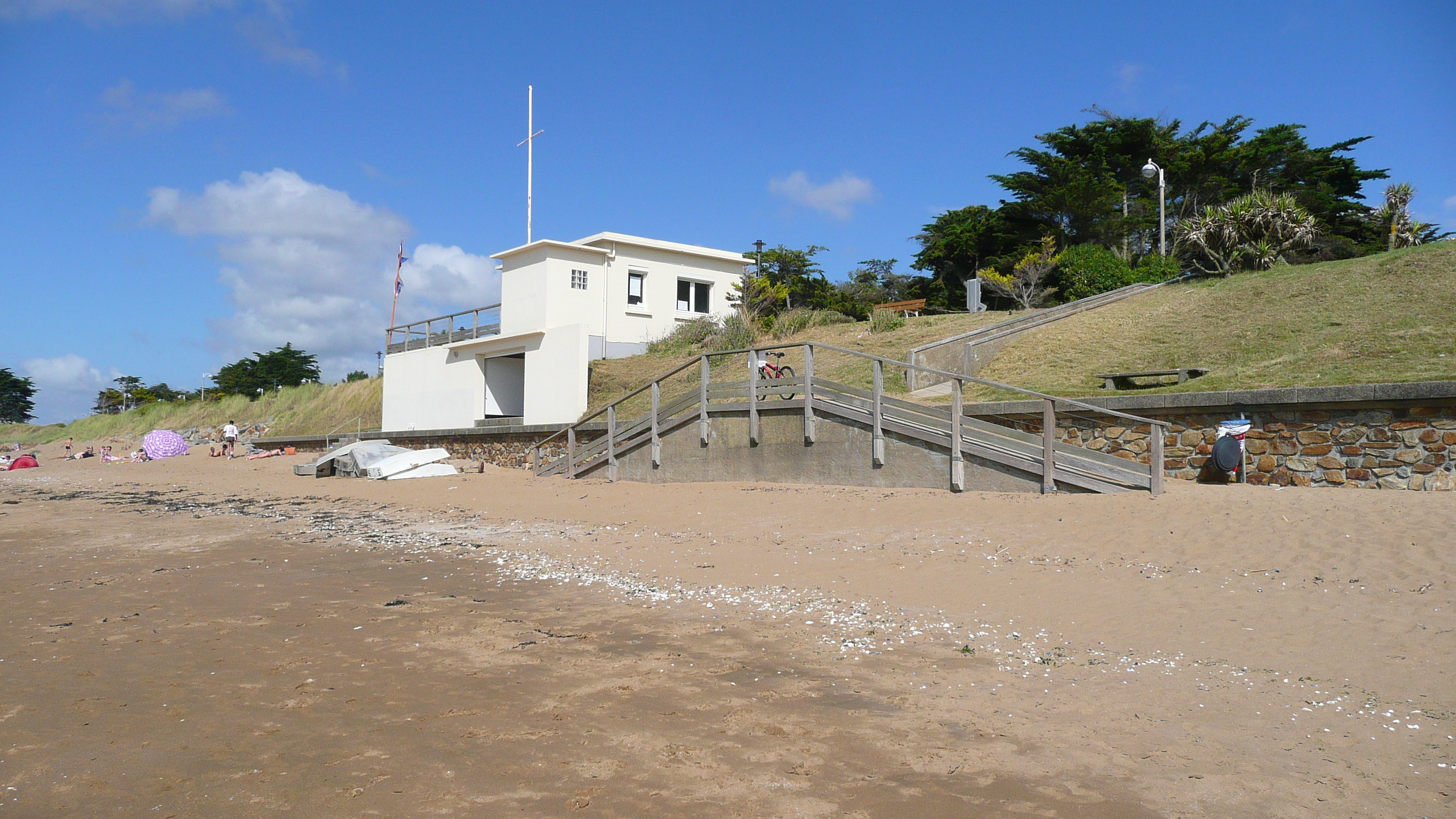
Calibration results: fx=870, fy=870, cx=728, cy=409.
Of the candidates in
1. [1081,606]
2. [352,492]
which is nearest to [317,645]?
[1081,606]

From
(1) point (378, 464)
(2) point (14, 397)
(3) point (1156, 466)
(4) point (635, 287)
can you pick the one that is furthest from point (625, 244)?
(2) point (14, 397)

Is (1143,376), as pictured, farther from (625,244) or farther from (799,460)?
(625,244)

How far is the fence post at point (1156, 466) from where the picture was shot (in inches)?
358

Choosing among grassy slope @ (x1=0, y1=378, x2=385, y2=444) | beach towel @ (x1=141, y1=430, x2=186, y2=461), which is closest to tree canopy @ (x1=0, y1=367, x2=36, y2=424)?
grassy slope @ (x1=0, y1=378, x2=385, y2=444)

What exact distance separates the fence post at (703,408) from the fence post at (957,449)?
14.5 ft

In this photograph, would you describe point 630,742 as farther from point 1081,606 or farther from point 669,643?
point 1081,606

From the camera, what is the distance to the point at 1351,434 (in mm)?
9258

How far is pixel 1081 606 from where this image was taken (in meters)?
6.18

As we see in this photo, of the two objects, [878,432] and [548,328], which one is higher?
[548,328]

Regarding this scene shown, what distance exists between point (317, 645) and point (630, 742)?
2.65 metres

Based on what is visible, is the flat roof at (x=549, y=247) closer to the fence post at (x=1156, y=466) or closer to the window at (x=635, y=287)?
the window at (x=635, y=287)

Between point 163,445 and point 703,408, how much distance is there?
25440 millimetres

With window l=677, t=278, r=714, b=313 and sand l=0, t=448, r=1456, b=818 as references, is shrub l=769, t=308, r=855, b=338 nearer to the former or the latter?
window l=677, t=278, r=714, b=313

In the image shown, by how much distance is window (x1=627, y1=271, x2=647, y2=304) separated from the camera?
27609 millimetres
